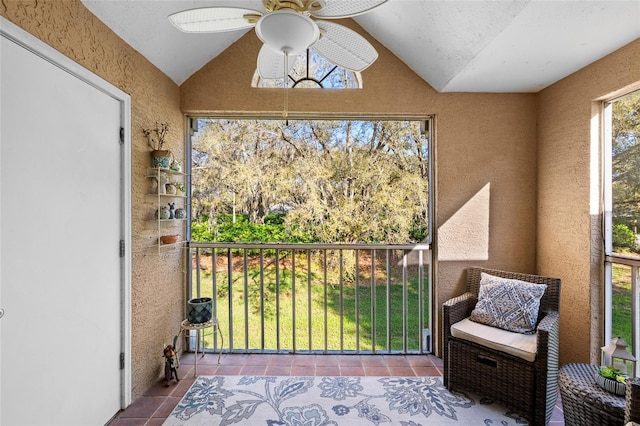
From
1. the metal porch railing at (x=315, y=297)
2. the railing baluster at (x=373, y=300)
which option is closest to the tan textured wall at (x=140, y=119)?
the metal porch railing at (x=315, y=297)

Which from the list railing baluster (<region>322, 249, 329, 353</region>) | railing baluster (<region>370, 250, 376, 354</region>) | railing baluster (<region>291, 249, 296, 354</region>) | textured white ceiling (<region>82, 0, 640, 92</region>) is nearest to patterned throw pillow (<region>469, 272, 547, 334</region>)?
railing baluster (<region>370, 250, 376, 354</region>)

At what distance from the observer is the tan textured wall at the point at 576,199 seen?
2164 millimetres

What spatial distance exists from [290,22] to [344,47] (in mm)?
392

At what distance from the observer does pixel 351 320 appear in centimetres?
294

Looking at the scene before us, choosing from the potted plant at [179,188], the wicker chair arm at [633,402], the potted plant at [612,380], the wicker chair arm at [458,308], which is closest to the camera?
the wicker chair arm at [633,402]

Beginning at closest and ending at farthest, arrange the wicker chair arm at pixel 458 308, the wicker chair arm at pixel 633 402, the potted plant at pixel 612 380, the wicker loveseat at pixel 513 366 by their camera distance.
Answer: the wicker chair arm at pixel 633 402 → the potted plant at pixel 612 380 → the wicker loveseat at pixel 513 366 → the wicker chair arm at pixel 458 308

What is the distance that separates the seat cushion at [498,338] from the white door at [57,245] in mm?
2470

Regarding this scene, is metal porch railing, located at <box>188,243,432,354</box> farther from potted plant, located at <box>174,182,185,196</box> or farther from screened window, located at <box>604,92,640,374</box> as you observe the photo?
screened window, located at <box>604,92,640,374</box>

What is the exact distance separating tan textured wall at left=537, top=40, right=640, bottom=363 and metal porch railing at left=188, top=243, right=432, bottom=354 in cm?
107

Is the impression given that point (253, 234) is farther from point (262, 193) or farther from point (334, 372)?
point (334, 372)

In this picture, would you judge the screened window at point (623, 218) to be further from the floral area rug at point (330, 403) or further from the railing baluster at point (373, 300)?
the railing baluster at point (373, 300)

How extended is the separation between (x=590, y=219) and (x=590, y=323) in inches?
31.4

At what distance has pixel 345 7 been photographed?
3.86 ft

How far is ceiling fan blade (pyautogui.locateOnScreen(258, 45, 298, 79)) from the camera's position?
1.53 metres
